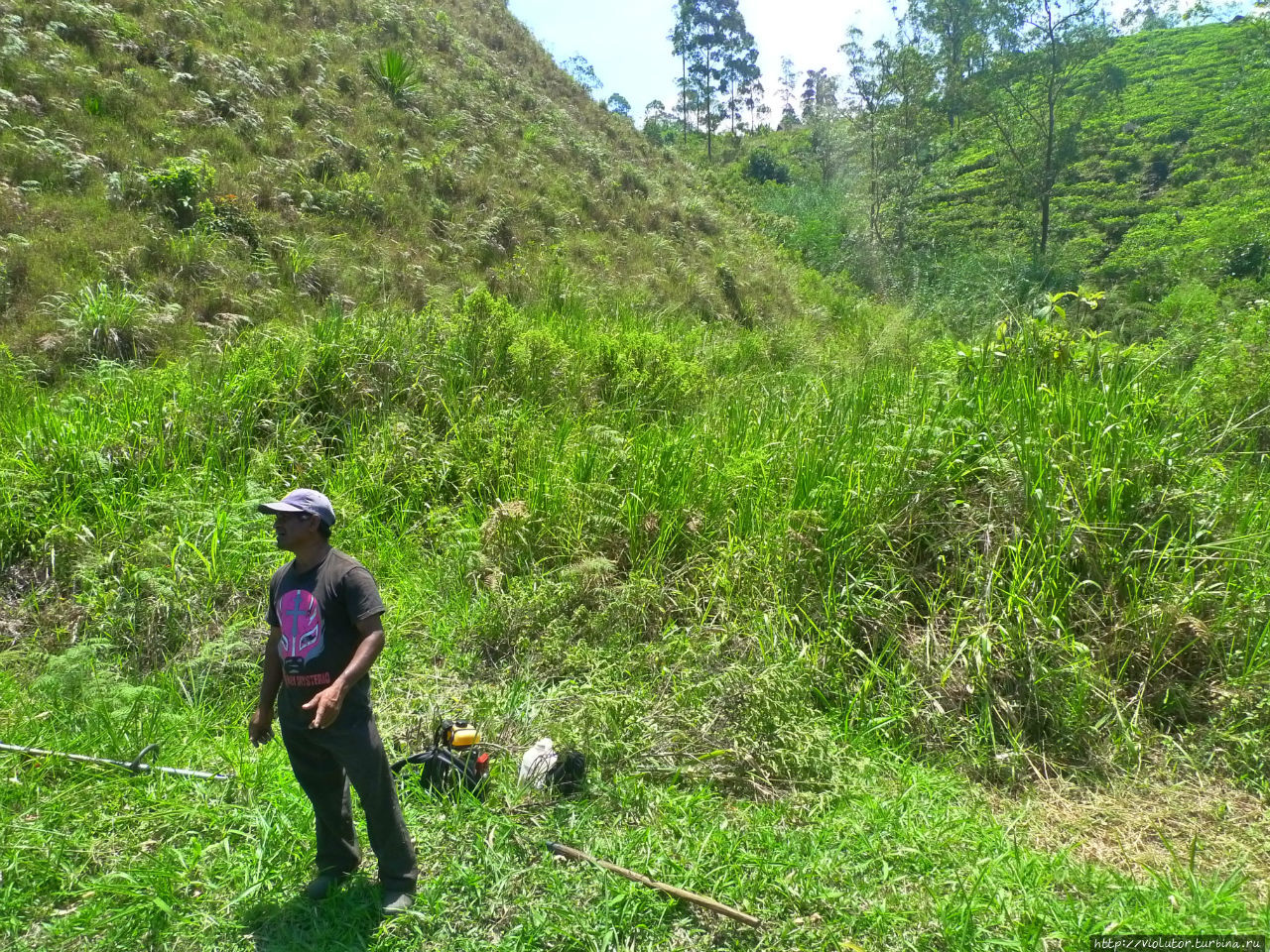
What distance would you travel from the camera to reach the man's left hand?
238 centimetres

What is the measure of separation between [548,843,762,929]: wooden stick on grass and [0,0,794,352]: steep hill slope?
7.24 m

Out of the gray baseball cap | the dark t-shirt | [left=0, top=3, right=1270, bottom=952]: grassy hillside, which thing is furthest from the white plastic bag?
the gray baseball cap

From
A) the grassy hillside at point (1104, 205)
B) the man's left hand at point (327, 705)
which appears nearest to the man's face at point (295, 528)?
the man's left hand at point (327, 705)

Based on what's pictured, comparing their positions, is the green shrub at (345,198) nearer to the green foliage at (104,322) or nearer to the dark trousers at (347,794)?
the green foliage at (104,322)

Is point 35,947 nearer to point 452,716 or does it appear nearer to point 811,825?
point 452,716

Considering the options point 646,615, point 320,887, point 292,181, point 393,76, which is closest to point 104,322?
point 292,181

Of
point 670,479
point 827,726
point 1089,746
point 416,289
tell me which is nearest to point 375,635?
point 827,726

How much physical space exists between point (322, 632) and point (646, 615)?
2.45 m

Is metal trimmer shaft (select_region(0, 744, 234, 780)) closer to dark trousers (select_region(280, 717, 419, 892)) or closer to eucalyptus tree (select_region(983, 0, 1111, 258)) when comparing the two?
dark trousers (select_region(280, 717, 419, 892))

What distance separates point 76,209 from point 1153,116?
32.5 meters

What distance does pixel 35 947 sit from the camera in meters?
2.55

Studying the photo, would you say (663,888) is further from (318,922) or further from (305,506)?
(305,506)

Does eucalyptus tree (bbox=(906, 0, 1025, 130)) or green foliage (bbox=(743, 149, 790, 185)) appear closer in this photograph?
eucalyptus tree (bbox=(906, 0, 1025, 130))

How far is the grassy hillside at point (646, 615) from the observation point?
274 centimetres
